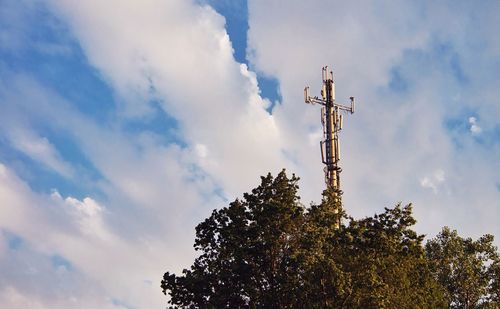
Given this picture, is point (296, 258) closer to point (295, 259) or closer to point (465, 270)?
point (295, 259)

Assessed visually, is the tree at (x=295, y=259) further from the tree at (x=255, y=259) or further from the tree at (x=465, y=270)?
the tree at (x=465, y=270)

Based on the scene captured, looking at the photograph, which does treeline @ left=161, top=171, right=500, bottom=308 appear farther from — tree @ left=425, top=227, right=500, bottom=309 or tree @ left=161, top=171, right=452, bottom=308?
tree @ left=425, top=227, right=500, bottom=309

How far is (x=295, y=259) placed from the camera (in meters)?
27.3

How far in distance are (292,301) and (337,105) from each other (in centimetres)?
2739

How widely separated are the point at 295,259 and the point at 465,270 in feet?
81.7

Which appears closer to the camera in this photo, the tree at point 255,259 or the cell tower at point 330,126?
the tree at point 255,259

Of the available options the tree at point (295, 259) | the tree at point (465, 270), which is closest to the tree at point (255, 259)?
the tree at point (295, 259)

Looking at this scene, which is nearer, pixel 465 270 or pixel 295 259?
pixel 295 259

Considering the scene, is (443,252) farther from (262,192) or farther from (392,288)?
(262,192)

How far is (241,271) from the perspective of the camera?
92.2ft

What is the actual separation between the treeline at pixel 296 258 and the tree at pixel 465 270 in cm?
→ 1574

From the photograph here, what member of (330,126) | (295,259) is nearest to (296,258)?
(295,259)

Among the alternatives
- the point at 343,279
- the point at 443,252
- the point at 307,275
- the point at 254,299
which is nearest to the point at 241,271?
the point at 254,299

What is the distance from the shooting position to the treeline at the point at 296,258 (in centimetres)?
2697
